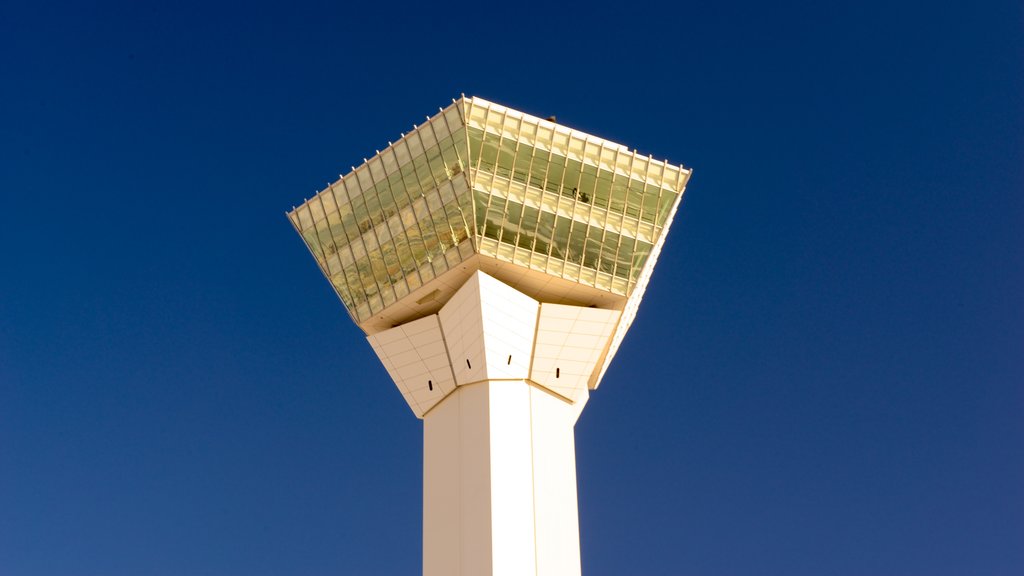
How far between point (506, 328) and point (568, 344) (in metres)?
3.87

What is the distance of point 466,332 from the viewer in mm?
67375

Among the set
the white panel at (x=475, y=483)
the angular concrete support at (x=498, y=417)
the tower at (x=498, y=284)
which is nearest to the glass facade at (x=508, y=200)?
the tower at (x=498, y=284)

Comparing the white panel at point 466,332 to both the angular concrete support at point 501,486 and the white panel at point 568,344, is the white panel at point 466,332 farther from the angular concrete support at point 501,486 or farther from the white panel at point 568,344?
the white panel at point 568,344

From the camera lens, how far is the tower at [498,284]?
2586 inches

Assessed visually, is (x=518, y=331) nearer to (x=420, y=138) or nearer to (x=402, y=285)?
(x=402, y=285)

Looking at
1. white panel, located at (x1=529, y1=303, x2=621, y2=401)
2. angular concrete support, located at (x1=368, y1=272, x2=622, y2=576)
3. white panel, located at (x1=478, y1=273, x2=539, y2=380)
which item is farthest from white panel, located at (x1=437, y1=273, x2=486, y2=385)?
white panel, located at (x1=529, y1=303, x2=621, y2=401)

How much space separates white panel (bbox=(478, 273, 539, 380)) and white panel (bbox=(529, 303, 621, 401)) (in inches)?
23.9

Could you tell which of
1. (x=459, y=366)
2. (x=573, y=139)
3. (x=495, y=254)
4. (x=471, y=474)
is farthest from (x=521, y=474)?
(x=573, y=139)

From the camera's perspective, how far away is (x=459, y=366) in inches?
2665

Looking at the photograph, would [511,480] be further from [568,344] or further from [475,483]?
[568,344]

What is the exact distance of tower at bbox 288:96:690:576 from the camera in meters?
65.7

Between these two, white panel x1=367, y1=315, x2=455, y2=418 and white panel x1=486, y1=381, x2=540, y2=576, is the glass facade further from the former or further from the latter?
white panel x1=486, y1=381, x2=540, y2=576

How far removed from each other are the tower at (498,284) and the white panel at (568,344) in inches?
3.0

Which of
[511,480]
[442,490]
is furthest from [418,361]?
[511,480]
